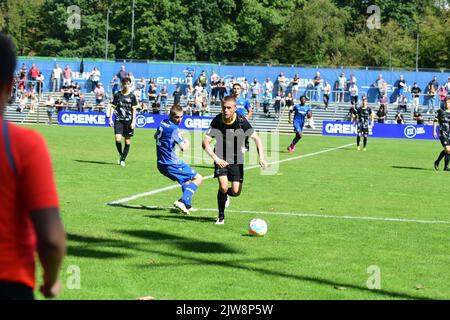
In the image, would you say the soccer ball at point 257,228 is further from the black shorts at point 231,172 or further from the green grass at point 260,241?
the black shorts at point 231,172

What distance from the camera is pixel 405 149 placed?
34.3 metres

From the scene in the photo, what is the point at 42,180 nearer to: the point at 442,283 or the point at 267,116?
the point at 442,283

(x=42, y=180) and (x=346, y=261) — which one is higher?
(x=42, y=180)

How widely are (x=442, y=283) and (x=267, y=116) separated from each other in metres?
41.1

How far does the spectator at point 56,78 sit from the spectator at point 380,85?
66.6ft

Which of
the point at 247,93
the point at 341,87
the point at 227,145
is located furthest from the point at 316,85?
the point at 227,145

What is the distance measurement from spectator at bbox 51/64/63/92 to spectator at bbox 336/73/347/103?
17987 millimetres

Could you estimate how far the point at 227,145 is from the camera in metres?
11.6

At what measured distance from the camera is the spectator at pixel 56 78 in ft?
173

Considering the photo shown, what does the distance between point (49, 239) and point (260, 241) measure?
6.75m

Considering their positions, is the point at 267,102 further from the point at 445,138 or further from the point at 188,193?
the point at 188,193
